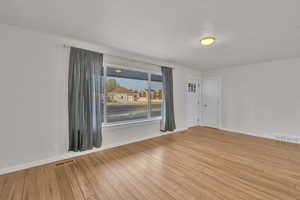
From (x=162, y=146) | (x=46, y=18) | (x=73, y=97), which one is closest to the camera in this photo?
(x=46, y=18)

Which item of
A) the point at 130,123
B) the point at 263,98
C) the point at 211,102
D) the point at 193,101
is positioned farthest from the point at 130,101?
the point at 263,98

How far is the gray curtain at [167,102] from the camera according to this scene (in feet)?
13.0

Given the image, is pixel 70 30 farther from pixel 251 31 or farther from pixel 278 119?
pixel 278 119

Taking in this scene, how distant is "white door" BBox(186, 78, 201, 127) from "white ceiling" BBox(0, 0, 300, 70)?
7.81 ft

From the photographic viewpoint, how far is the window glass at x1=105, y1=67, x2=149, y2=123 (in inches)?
121

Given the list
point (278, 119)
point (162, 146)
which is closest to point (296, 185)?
point (162, 146)

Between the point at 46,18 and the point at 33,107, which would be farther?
the point at 33,107

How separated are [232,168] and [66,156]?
10.3 feet

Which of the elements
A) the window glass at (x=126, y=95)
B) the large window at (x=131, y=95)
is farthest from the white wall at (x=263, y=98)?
the window glass at (x=126, y=95)

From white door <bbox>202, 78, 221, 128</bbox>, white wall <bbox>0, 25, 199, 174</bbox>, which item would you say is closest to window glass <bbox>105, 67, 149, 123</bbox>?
white wall <bbox>0, 25, 199, 174</bbox>

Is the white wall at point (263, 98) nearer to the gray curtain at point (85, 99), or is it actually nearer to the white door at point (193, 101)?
the white door at point (193, 101)

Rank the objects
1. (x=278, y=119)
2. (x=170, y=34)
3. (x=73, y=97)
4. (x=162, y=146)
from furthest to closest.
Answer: (x=278, y=119)
(x=162, y=146)
(x=73, y=97)
(x=170, y=34)

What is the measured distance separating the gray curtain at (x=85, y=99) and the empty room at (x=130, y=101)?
0.07 feet

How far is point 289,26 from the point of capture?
77.0 inches
